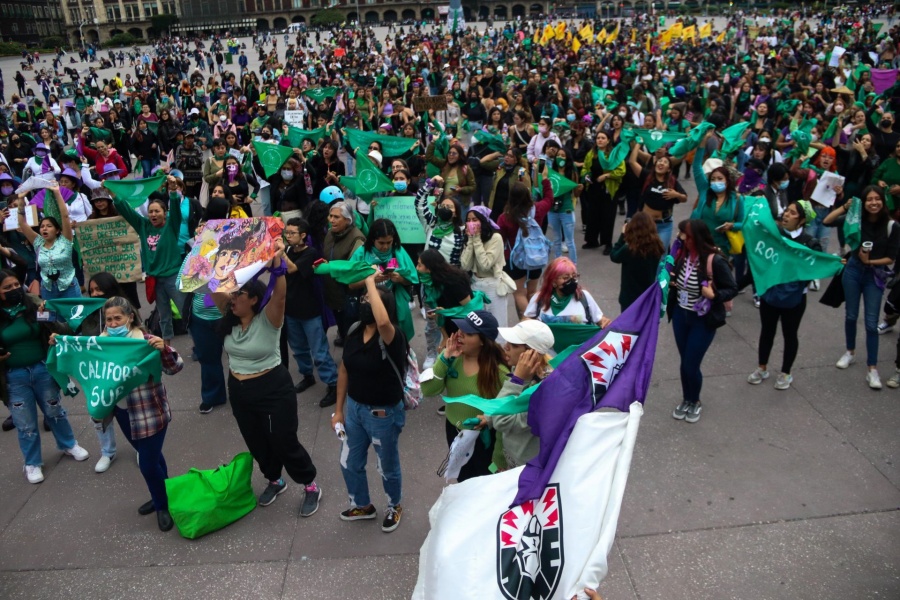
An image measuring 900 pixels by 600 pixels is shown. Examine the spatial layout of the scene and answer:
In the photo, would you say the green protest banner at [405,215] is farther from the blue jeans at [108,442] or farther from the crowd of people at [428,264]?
the blue jeans at [108,442]

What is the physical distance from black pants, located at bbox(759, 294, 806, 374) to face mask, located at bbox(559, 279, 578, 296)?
2049 mm

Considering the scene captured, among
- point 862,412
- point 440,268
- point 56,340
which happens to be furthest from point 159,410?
point 862,412

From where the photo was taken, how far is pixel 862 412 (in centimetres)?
579

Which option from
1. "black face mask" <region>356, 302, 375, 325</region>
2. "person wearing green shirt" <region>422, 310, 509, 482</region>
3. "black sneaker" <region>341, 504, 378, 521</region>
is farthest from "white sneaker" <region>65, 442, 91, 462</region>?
"person wearing green shirt" <region>422, 310, 509, 482</region>

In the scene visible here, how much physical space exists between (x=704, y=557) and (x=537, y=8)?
A: 110907mm

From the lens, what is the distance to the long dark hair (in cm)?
541

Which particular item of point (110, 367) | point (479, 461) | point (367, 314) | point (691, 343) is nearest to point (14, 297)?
point (110, 367)

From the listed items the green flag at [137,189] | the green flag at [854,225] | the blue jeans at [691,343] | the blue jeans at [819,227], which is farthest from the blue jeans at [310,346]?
the blue jeans at [819,227]

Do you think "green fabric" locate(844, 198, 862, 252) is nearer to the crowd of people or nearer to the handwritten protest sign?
the crowd of people

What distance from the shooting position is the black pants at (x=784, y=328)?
232 inches

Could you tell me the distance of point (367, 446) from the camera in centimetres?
445

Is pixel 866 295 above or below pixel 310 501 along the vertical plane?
above

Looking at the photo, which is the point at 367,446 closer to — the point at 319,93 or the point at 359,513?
the point at 359,513

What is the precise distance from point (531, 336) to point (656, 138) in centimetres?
710
